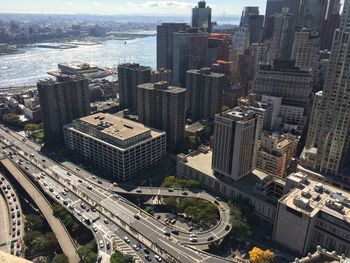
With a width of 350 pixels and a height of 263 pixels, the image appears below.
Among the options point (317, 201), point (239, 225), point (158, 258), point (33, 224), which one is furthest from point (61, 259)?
point (317, 201)

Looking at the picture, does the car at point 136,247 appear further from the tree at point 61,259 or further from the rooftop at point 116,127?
the rooftop at point 116,127

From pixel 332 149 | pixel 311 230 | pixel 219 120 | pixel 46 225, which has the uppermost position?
pixel 219 120

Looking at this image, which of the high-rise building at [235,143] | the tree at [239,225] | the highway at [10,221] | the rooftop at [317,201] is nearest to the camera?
the rooftop at [317,201]

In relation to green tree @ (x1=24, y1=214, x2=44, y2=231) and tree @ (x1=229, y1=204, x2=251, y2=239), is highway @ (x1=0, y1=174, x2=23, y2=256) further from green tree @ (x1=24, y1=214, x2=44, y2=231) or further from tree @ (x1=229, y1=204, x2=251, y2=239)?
tree @ (x1=229, y1=204, x2=251, y2=239)

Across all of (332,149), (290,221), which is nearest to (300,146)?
(332,149)

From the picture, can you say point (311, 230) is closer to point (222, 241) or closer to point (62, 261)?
point (222, 241)

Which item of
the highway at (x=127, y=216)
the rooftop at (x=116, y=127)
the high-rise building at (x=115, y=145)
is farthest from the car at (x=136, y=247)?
the rooftop at (x=116, y=127)

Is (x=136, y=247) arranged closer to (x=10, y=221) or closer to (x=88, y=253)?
(x=88, y=253)
